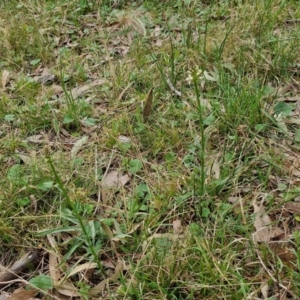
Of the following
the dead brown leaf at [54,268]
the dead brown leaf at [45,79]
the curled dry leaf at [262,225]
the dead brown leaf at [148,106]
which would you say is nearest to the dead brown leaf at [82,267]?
the dead brown leaf at [54,268]

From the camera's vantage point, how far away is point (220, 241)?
1.60 m

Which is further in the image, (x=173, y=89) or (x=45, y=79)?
(x=45, y=79)

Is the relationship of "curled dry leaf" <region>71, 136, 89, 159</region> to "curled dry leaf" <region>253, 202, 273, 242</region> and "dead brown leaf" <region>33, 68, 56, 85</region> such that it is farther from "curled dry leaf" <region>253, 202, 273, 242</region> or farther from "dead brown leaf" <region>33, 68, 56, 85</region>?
"curled dry leaf" <region>253, 202, 273, 242</region>

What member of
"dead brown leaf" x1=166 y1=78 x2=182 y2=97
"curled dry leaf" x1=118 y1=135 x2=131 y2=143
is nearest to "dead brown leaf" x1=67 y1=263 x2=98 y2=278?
"curled dry leaf" x1=118 y1=135 x2=131 y2=143

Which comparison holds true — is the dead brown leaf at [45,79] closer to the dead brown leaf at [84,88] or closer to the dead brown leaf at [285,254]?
the dead brown leaf at [84,88]

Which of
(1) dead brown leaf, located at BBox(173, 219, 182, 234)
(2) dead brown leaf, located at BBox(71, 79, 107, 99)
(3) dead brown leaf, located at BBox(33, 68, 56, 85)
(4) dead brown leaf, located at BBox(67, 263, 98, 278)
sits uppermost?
(3) dead brown leaf, located at BBox(33, 68, 56, 85)

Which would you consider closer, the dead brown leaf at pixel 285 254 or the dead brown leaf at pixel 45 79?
the dead brown leaf at pixel 285 254

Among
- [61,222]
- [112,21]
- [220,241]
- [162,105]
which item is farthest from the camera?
[112,21]

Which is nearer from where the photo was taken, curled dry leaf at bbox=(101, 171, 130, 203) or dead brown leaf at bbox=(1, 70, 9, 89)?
curled dry leaf at bbox=(101, 171, 130, 203)

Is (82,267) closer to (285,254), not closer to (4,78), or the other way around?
(285,254)

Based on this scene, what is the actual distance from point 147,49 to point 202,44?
27 centimetres

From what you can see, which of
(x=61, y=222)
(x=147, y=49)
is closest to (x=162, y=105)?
(x=147, y=49)

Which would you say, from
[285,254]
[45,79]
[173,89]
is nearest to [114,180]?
[173,89]

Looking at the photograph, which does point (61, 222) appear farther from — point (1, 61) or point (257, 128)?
point (1, 61)
